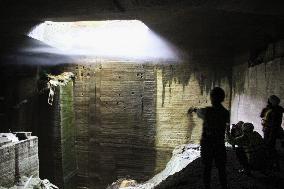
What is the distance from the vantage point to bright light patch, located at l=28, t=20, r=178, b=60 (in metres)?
11.0

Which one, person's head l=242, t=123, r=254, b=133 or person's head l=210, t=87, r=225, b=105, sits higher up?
person's head l=210, t=87, r=225, b=105

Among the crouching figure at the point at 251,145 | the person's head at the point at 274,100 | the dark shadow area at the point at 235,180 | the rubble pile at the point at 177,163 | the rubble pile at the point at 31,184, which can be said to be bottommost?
the rubble pile at the point at 31,184

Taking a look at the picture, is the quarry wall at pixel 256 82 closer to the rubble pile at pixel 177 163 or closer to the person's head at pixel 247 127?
the rubble pile at pixel 177 163

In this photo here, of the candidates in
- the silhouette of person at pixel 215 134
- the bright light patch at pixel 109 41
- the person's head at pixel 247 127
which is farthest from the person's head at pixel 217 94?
the bright light patch at pixel 109 41

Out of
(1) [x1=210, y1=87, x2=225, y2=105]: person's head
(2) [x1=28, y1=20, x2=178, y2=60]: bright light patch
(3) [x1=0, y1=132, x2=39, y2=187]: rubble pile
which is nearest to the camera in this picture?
(1) [x1=210, y1=87, x2=225, y2=105]: person's head

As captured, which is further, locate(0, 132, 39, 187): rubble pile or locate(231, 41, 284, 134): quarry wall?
locate(0, 132, 39, 187): rubble pile

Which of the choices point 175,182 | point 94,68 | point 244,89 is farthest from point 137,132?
point 175,182

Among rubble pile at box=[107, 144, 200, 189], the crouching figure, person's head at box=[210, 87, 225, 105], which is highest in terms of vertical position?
person's head at box=[210, 87, 225, 105]

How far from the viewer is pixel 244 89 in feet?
30.8

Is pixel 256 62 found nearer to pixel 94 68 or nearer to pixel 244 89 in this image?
pixel 244 89

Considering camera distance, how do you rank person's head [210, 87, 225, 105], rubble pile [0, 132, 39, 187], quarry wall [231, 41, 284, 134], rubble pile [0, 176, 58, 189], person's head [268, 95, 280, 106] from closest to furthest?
person's head [210, 87, 225, 105] → person's head [268, 95, 280, 106] → quarry wall [231, 41, 284, 134] → rubble pile [0, 132, 39, 187] → rubble pile [0, 176, 58, 189]

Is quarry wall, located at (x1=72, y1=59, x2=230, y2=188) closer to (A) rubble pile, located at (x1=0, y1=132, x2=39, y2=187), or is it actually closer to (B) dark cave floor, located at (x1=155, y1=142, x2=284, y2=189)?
(A) rubble pile, located at (x1=0, y1=132, x2=39, y2=187)

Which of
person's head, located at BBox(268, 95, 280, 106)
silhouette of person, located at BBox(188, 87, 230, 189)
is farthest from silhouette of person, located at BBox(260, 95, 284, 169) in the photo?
silhouette of person, located at BBox(188, 87, 230, 189)

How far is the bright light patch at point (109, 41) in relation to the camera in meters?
11.0
